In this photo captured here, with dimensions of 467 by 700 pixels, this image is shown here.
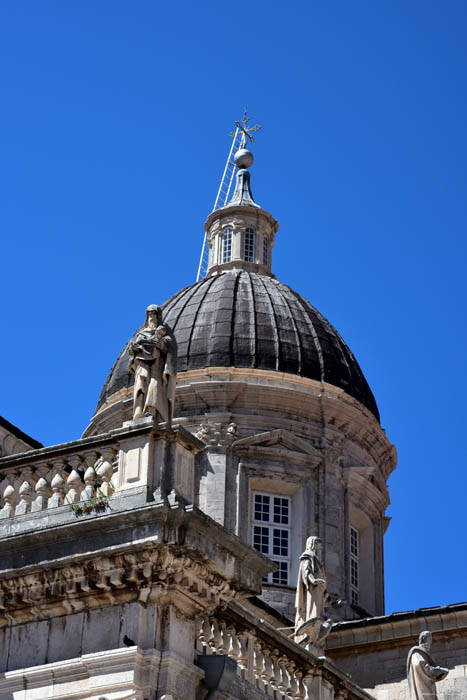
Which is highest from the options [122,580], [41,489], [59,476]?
[59,476]

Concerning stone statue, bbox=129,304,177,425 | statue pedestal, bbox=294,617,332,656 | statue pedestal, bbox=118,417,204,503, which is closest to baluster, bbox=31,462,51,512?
statue pedestal, bbox=118,417,204,503

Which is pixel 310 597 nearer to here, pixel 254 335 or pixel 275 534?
pixel 275 534

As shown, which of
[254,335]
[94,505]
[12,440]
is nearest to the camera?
[94,505]

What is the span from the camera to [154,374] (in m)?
16.8

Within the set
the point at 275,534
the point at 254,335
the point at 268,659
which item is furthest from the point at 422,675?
the point at 254,335

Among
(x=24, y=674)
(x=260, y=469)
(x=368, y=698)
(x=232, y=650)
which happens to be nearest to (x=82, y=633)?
(x=24, y=674)

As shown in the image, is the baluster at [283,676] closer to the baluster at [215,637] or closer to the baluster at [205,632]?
the baluster at [215,637]

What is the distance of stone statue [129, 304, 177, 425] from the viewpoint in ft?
54.4

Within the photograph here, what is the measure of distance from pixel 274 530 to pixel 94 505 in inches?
718

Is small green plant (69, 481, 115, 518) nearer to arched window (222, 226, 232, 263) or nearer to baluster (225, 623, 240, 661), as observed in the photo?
baluster (225, 623, 240, 661)

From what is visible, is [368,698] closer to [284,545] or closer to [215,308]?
[284,545]

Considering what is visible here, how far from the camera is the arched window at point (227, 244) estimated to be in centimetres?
4009

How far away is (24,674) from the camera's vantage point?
15.7 m

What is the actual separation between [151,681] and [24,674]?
1527mm
